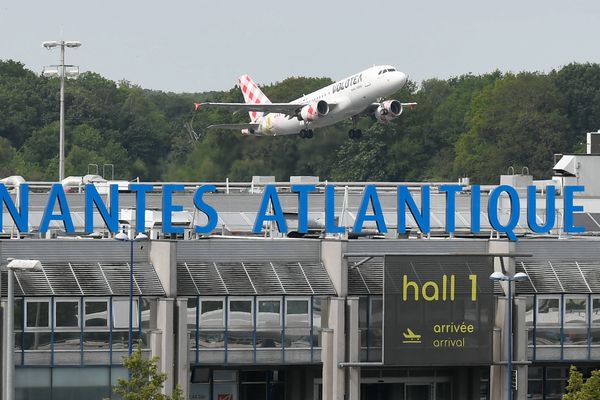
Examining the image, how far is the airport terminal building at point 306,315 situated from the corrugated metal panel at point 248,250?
7 centimetres

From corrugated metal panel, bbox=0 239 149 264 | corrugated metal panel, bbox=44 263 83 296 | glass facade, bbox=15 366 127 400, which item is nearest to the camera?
glass facade, bbox=15 366 127 400

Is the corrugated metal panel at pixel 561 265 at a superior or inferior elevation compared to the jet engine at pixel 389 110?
inferior

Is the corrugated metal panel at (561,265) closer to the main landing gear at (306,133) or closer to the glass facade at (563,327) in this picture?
the glass facade at (563,327)

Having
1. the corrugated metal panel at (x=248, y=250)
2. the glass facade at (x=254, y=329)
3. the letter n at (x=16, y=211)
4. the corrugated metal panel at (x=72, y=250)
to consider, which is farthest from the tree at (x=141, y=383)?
the letter n at (x=16, y=211)

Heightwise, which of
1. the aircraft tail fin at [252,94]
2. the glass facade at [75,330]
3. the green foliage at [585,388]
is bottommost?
the green foliage at [585,388]

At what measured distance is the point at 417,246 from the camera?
9262cm

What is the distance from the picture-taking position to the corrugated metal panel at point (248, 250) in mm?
A: 89625

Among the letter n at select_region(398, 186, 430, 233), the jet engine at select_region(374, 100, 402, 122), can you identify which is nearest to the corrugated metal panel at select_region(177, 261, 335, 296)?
the letter n at select_region(398, 186, 430, 233)

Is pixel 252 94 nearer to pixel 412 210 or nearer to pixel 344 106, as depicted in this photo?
pixel 344 106

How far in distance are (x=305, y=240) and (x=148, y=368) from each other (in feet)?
49.3

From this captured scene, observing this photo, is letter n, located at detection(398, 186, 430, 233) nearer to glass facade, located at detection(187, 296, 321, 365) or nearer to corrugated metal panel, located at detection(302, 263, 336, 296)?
corrugated metal panel, located at detection(302, 263, 336, 296)

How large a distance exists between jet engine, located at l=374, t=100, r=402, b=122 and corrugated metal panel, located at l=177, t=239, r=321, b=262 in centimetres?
5075

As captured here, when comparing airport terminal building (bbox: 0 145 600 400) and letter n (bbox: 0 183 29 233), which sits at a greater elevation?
letter n (bbox: 0 183 29 233)

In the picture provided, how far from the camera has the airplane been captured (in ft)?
460
